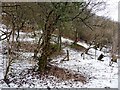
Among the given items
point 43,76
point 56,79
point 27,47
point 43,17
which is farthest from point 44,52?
point 27,47

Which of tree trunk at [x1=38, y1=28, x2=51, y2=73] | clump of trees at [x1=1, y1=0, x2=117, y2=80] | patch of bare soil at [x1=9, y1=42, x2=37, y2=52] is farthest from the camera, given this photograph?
patch of bare soil at [x1=9, y1=42, x2=37, y2=52]

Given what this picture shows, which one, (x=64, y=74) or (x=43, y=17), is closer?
(x=43, y=17)

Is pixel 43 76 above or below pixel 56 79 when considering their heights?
above

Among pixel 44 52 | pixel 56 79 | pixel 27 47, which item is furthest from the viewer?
pixel 27 47

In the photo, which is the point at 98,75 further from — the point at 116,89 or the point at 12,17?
the point at 12,17

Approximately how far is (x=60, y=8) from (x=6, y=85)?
3.88 meters

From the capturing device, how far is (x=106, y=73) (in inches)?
535

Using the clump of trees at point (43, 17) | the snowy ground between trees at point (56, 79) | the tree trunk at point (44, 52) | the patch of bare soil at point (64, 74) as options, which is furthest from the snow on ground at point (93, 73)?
the clump of trees at point (43, 17)

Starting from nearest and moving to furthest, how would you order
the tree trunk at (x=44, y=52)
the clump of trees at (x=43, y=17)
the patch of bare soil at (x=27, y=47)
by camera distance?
1. the clump of trees at (x=43, y=17)
2. the tree trunk at (x=44, y=52)
3. the patch of bare soil at (x=27, y=47)

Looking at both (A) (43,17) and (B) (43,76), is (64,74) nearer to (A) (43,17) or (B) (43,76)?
(B) (43,76)

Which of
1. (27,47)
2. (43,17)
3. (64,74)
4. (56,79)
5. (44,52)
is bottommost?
(56,79)

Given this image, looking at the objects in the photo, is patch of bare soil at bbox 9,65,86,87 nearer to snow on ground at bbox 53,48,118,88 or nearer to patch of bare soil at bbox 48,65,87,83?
patch of bare soil at bbox 48,65,87,83

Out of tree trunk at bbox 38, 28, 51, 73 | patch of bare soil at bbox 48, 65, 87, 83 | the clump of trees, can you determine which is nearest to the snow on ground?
patch of bare soil at bbox 48, 65, 87, 83

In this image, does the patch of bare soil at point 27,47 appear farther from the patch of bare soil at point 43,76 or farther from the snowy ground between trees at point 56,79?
the patch of bare soil at point 43,76
